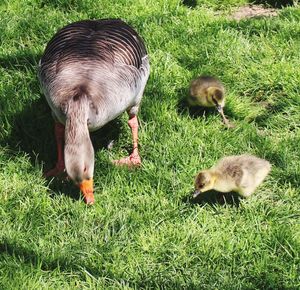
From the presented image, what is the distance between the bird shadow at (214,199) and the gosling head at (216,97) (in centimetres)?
92

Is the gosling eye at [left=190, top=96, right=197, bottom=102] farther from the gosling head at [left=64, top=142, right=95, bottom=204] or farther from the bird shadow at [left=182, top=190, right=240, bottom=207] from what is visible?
the gosling head at [left=64, top=142, right=95, bottom=204]

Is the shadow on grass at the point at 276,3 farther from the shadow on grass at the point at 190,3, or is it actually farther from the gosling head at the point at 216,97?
the gosling head at the point at 216,97

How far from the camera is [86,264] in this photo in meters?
4.00

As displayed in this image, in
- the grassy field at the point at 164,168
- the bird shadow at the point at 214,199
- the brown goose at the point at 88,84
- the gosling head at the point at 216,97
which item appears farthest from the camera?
the gosling head at the point at 216,97

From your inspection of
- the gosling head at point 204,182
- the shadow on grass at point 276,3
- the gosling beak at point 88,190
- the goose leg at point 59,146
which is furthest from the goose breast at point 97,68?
the shadow on grass at point 276,3

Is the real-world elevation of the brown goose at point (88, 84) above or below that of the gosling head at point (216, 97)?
above

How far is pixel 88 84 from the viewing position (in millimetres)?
4457

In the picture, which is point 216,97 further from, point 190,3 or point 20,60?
point 190,3

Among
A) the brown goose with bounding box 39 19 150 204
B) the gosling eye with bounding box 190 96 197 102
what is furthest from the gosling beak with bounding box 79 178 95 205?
the gosling eye with bounding box 190 96 197 102

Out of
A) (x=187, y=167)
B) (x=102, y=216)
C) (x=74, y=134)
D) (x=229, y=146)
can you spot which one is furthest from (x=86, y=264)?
(x=229, y=146)

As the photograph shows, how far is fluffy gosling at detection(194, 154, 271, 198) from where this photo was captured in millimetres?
4355

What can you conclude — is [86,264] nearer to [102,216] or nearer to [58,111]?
[102,216]

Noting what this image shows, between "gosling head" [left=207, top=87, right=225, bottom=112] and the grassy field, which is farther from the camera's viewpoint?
"gosling head" [left=207, top=87, right=225, bottom=112]

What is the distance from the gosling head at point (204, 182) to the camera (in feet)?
14.2
